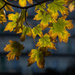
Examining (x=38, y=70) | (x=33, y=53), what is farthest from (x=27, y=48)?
(x=33, y=53)

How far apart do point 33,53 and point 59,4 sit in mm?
311

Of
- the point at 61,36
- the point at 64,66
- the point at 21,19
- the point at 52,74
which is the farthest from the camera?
the point at 64,66

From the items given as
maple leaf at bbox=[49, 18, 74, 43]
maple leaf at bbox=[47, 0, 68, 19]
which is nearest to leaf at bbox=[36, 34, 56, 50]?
maple leaf at bbox=[49, 18, 74, 43]

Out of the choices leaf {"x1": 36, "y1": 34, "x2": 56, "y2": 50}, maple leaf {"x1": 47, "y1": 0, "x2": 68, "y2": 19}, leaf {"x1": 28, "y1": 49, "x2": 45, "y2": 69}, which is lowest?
leaf {"x1": 28, "y1": 49, "x2": 45, "y2": 69}

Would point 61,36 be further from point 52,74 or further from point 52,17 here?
point 52,74

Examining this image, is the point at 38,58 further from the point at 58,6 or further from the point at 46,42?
the point at 58,6

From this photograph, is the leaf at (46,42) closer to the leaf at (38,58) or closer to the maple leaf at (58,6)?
the leaf at (38,58)

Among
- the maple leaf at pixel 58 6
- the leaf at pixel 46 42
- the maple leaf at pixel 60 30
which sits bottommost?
the leaf at pixel 46 42

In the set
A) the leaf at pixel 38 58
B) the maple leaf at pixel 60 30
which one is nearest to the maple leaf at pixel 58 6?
the maple leaf at pixel 60 30

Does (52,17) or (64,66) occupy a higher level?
(52,17)

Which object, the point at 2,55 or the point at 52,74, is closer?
the point at 52,74

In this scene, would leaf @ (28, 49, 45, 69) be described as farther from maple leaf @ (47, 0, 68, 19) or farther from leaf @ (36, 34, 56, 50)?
maple leaf @ (47, 0, 68, 19)

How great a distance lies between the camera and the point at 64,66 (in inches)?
180

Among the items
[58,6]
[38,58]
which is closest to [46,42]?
[38,58]
